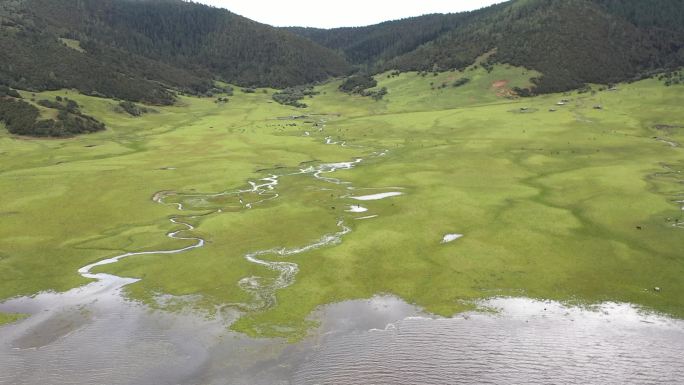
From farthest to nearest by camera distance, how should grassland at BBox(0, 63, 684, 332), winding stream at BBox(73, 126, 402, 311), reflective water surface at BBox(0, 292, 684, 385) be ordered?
1. winding stream at BBox(73, 126, 402, 311)
2. grassland at BBox(0, 63, 684, 332)
3. reflective water surface at BBox(0, 292, 684, 385)

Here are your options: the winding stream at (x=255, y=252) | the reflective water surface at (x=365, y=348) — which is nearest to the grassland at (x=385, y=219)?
the winding stream at (x=255, y=252)

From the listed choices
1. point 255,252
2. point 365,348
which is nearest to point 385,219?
point 255,252

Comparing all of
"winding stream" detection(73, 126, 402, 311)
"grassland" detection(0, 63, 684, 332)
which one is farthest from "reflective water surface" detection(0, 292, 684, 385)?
"winding stream" detection(73, 126, 402, 311)

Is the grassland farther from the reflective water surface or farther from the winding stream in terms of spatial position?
the reflective water surface

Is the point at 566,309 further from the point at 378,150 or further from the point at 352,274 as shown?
the point at 378,150

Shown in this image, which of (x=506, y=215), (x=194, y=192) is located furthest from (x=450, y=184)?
(x=194, y=192)
